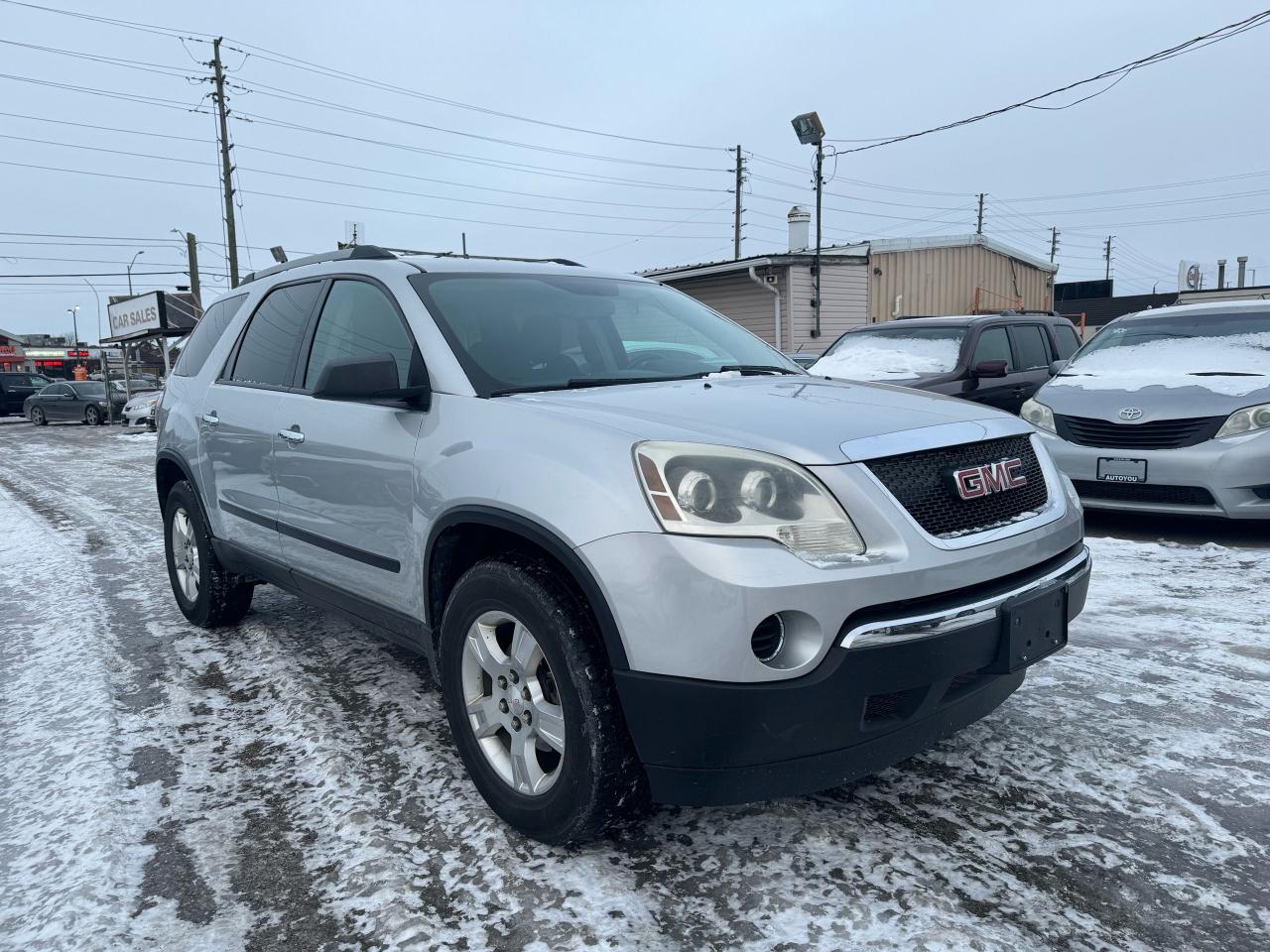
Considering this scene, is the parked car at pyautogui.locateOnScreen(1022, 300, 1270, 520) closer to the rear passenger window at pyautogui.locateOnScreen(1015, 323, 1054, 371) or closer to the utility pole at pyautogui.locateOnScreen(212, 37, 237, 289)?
the rear passenger window at pyautogui.locateOnScreen(1015, 323, 1054, 371)

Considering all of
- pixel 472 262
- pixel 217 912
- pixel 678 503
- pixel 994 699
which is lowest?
pixel 217 912

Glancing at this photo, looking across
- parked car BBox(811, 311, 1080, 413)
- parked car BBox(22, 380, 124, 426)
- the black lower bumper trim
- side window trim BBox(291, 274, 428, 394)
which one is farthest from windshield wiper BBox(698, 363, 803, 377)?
parked car BBox(22, 380, 124, 426)

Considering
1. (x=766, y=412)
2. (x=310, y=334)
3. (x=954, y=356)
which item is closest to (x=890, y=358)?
(x=954, y=356)

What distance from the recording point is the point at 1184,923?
204 centimetres

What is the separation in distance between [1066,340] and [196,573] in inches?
382

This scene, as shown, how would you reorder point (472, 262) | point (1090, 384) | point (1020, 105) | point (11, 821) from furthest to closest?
1. point (1020, 105)
2. point (1090, 384)
3. point (472, 262)
4. point (11, 821)

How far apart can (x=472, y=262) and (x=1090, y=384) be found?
506 cm

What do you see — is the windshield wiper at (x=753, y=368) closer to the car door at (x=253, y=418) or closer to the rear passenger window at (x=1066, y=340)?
the car door at (x=253, y=418)

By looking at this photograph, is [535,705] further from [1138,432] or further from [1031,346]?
[1031,346]

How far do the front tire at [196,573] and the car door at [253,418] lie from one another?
0.26m

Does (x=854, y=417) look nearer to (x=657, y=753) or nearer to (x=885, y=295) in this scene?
(x=657, y=753)

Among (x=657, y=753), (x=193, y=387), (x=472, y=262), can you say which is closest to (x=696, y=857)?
(x=657, y=753)

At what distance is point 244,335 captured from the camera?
14.0 ft

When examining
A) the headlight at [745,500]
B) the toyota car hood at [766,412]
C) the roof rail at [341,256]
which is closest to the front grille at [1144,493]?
the toyota car hood at [766,412]
